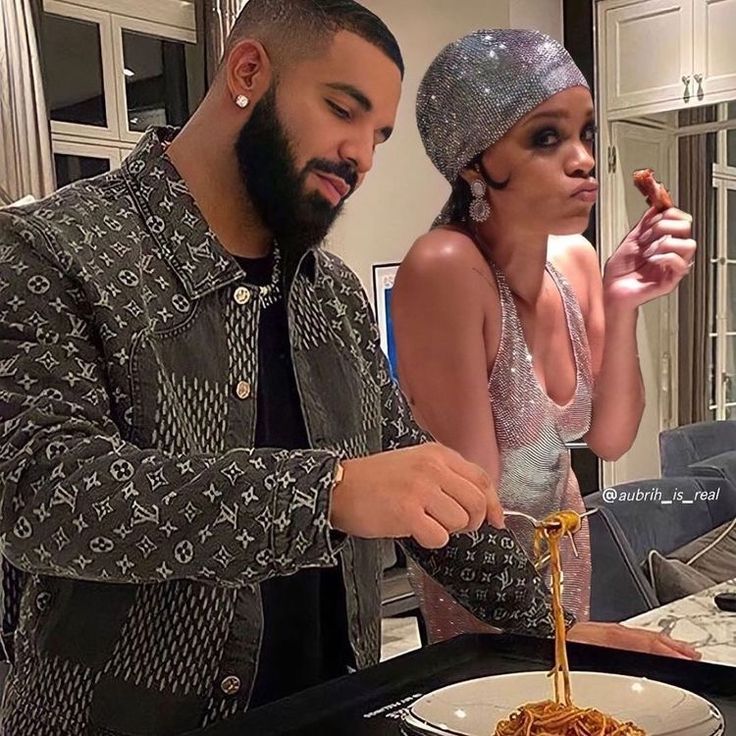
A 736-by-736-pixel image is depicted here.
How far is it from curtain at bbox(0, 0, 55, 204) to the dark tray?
2.49m

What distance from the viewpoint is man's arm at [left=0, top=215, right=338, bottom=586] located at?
2.25 feet

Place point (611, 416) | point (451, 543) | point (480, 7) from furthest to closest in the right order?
1. point (480, 7)
2. point (611, 416)
3. point (451, 543)

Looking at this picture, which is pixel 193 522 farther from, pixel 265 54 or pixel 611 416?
pixel 611 416

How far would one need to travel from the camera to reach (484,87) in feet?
3.68

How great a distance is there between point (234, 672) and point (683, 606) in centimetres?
80

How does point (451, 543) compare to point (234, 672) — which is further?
point (451, 543)

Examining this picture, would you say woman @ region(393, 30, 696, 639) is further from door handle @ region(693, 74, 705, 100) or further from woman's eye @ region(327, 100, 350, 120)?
door handle @ region(693, 74, 705, 100)

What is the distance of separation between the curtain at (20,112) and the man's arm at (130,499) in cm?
243

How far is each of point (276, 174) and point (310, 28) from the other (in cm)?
12

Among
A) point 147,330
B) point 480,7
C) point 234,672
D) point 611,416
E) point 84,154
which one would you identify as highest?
point 480,7

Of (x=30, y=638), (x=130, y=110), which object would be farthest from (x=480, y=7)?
(x=30, y=638)

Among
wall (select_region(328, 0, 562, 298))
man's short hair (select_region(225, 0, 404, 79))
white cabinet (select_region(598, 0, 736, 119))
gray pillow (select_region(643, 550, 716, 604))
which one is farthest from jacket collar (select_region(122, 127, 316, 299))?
white cabinet (select_region(598, 0, 736, 119))

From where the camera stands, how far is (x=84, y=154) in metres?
3.38

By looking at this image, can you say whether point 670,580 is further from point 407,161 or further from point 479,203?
point 407,161
